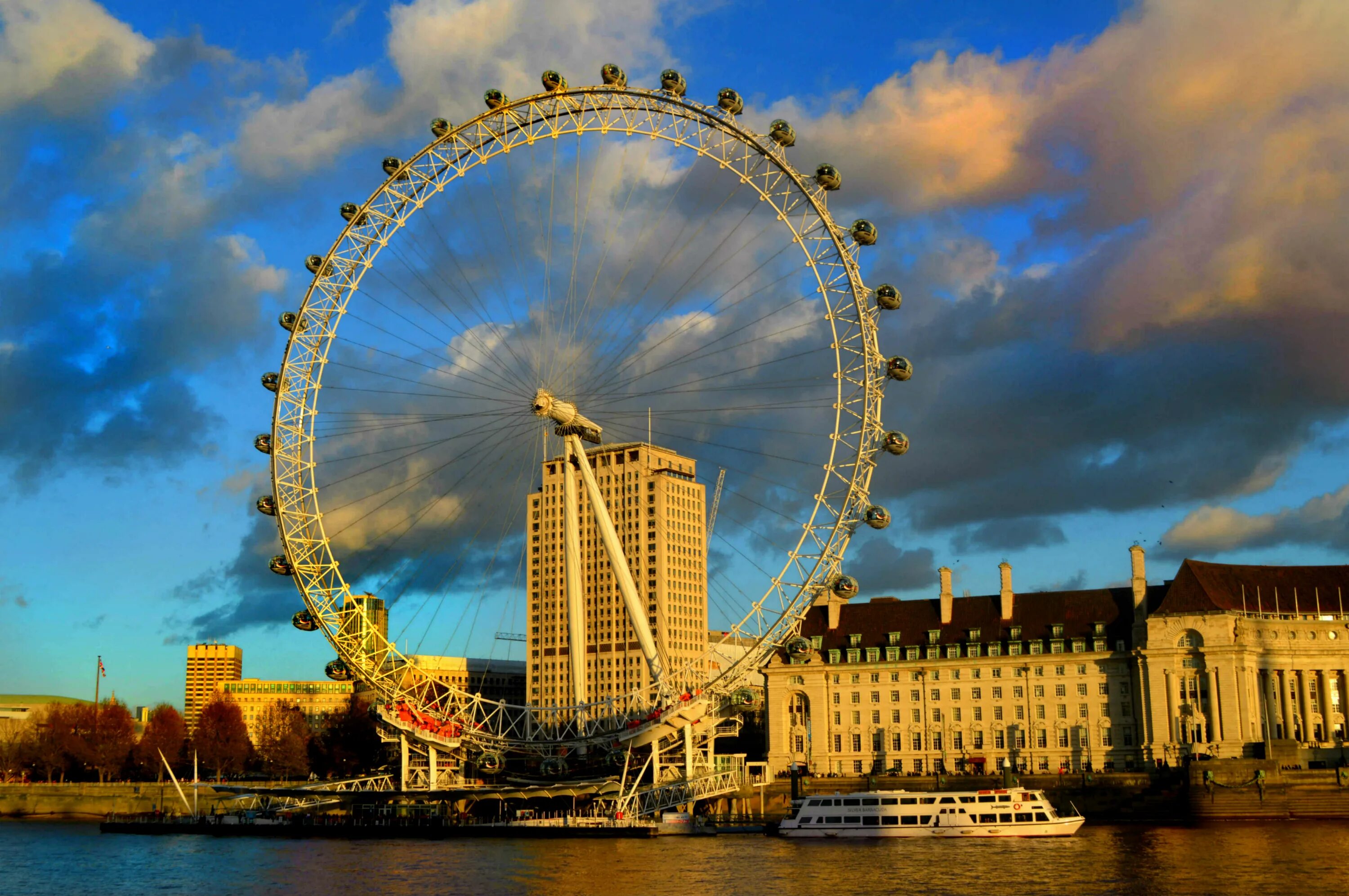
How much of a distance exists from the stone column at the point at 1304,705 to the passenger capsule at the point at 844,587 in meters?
57.6

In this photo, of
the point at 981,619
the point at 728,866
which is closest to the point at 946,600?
the point at 981,619

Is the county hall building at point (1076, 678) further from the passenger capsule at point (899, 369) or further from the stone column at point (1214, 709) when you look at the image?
the passenger capsule at point (899, 369)

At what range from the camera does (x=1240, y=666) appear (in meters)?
127

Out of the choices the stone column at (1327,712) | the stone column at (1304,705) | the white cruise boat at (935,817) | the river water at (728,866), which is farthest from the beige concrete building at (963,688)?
the river water at (728,866)

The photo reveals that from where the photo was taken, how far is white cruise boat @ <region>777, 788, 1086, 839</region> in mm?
98250

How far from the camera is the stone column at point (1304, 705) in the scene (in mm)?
129500

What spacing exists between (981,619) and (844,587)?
52078 millimetres

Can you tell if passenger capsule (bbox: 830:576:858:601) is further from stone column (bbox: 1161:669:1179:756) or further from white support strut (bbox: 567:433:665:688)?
stone column (bbox: 1161:669:1179:756)

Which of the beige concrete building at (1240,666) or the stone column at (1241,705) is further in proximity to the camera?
the beige concrete building at (1240,666)

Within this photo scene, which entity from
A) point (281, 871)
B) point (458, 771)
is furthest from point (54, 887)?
point (458, 771)

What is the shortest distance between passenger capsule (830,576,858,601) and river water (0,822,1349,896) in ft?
52.9

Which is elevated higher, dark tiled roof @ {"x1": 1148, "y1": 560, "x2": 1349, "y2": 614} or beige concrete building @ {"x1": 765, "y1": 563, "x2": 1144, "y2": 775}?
dark tiled roof @ {"x1": 1148, "y1": 560, "x2": 1349, "y2": 614}

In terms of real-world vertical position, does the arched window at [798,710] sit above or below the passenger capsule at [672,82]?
below

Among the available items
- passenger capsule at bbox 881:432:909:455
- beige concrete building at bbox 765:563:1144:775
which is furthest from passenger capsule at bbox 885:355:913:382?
beige concrete building at bbox 765:563:1144:775
